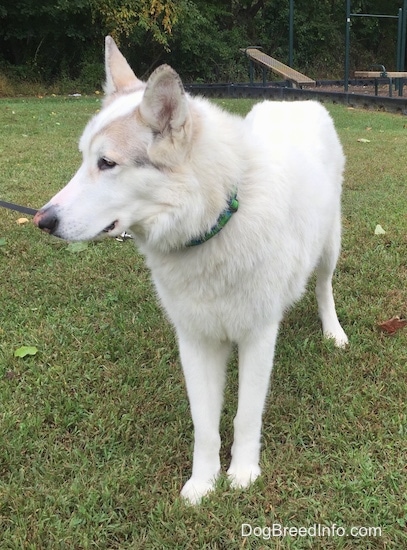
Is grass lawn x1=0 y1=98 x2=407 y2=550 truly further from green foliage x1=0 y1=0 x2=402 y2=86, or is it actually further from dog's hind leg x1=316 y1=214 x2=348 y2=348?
green foliage x1=0 y1=0 x2=402 y2=86

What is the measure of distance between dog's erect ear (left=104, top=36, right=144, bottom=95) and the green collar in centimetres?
68

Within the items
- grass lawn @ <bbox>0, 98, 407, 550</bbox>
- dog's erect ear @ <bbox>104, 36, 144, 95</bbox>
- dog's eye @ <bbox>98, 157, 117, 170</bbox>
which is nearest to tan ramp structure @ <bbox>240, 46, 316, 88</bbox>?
grass lawn @ <bbox>0, 98, 407, 550</bbox>

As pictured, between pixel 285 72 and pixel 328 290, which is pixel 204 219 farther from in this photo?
pixel 285 72

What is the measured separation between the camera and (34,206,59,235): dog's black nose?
1817mm

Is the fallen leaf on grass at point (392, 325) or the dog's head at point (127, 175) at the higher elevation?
the dog's head at point (127, 175)

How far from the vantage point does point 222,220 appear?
6.27ft

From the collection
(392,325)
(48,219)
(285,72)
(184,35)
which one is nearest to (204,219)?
(48,219)

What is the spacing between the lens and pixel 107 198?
1.83 m

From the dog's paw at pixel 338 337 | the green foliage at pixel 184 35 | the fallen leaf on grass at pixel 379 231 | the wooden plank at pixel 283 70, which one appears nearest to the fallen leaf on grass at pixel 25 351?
the dog's paw at pixel 338 337

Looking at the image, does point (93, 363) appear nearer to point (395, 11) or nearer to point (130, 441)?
point (130, 441)

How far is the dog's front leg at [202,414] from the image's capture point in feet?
7.03

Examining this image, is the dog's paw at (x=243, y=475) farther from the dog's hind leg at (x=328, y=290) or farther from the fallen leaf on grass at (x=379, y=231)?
the fallen leaf on grass at (x=379, y=231)

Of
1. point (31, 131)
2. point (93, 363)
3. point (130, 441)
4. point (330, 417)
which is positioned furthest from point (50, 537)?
point (31, 131)

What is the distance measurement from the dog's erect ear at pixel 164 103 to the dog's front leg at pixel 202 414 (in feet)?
2.78
